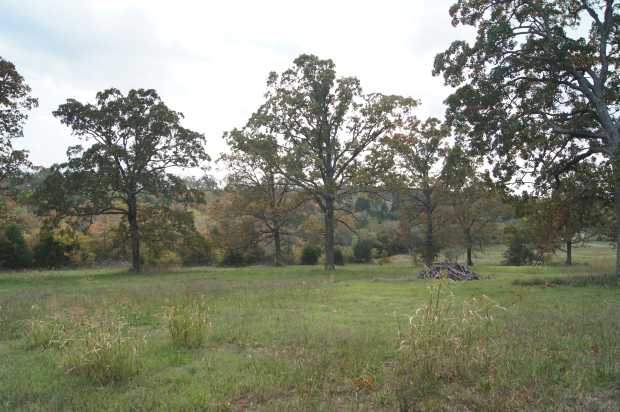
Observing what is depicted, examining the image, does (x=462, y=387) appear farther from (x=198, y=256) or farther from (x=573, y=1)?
(x=198, y=256)

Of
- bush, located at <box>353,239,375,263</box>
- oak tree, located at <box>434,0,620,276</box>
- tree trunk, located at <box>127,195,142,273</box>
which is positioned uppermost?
oak tree, located at <box>434,0,620,276</box>

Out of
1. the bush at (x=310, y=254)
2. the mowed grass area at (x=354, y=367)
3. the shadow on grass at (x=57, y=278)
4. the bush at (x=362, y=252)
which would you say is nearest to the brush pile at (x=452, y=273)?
the mowed grass area at (x=354, y=367)

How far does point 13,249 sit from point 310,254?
88.7 feet

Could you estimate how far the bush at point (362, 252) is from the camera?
175ft

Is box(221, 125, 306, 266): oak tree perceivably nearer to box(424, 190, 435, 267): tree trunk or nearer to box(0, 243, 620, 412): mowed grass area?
box(424, 190, 435, 267): tree trunk

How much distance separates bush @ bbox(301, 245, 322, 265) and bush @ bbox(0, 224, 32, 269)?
2559 cm

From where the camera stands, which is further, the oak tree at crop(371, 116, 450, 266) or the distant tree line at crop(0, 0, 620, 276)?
the oak tree at crop(371, 116, 450, 266)

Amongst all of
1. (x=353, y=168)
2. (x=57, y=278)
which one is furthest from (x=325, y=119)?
(x=57, y=278)

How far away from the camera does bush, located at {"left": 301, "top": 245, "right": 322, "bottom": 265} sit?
1810 inches

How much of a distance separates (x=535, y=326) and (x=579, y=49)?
13413mm

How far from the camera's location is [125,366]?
552 centimetres

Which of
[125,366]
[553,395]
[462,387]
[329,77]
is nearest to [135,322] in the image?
[125,366]

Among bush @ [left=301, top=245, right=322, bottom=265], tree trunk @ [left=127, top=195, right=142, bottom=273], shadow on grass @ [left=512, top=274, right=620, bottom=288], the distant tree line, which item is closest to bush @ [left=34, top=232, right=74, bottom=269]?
the distant tree line

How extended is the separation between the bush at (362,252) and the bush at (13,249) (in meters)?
34.7
